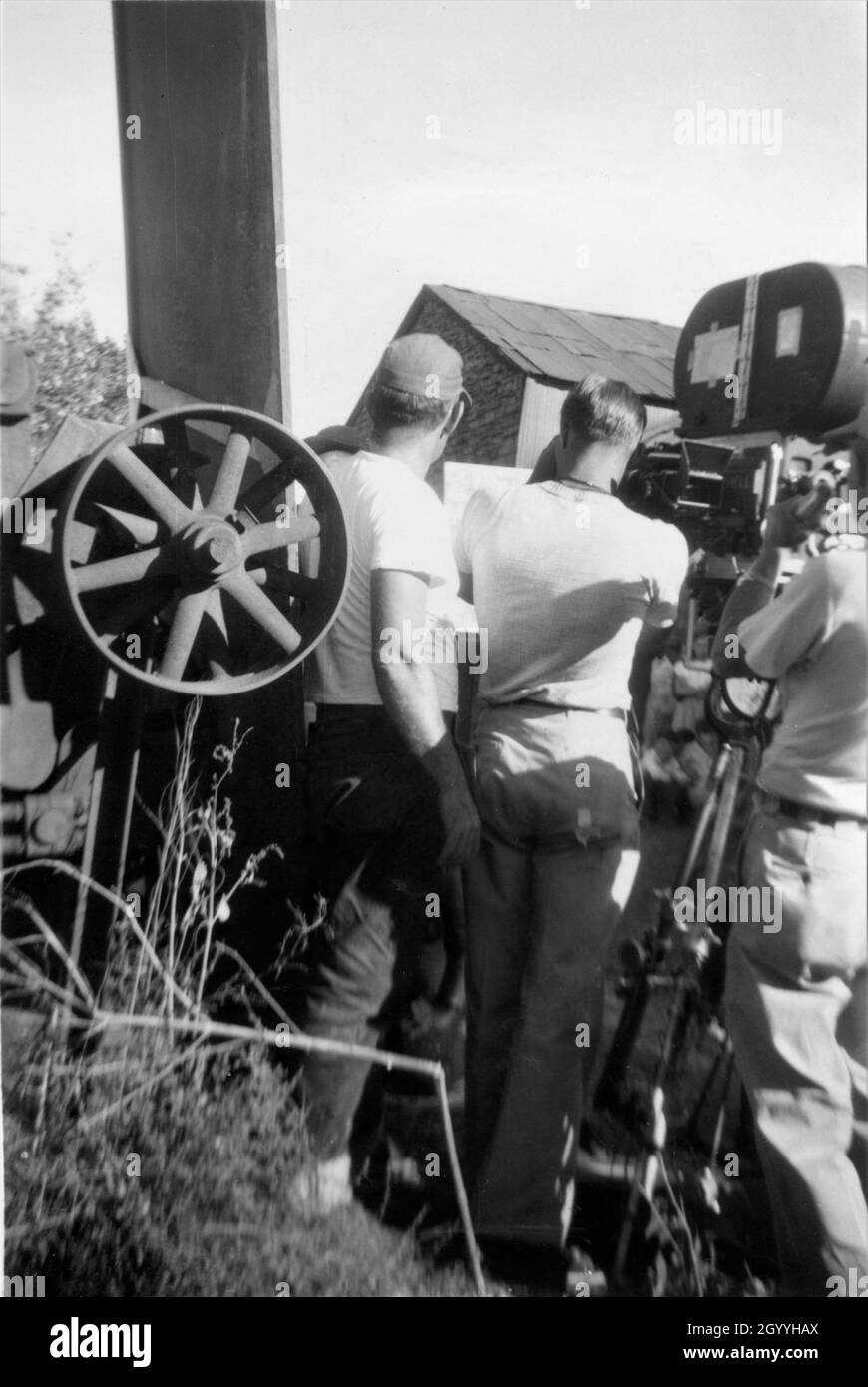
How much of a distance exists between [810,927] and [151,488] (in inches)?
63.0

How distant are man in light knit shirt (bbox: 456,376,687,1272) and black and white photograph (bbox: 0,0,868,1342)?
10mm

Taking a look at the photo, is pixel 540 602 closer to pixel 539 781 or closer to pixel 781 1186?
pixel 539 781

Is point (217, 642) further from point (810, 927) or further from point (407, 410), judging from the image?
point (810, 927)

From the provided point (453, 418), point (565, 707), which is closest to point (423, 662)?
point (565, 707)

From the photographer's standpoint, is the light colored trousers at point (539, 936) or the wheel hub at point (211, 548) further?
the light colored trousers at point (539, 936)

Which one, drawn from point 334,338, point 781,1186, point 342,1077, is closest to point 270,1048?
point 342,1077

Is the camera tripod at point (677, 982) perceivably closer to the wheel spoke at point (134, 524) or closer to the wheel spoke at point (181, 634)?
the wheel spoke at point (181, 634)

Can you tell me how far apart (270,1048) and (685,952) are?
0.94m

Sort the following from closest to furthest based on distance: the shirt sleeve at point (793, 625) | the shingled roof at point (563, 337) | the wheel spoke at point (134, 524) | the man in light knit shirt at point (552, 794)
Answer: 1. the shirt sleeve at point (793, 625)
2. the wheel spoke at point (134, 524)
3. the man in light knit shirt at point (552, 794)
4. the shingled roof at point (563, 337)

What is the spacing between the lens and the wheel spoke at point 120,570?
2260mm

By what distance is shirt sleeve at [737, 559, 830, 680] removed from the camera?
87.8 inches

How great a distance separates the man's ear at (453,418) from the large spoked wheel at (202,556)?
331mm

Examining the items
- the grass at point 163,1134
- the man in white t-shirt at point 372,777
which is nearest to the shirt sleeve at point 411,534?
the man in white t-shirt at point 372,777

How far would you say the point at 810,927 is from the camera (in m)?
2.27
